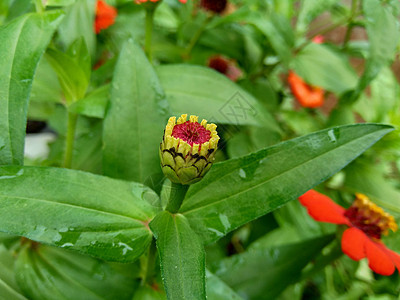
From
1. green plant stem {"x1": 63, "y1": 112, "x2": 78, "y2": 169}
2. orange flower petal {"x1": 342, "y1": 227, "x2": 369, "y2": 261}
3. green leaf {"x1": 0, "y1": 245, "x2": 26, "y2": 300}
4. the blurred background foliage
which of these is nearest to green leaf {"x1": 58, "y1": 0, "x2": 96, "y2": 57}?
the blurred background foliage

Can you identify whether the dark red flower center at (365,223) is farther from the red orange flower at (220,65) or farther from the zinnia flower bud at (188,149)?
the red orange flower at (220,65)

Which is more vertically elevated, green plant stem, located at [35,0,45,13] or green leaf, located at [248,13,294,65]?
green plant stem, located at [35,0,45,13]

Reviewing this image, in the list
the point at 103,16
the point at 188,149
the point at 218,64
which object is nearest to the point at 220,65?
the point at 218,64

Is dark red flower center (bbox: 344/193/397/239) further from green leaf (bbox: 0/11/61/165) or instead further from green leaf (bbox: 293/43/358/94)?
green leaf (bbox: 0/11/61/165)

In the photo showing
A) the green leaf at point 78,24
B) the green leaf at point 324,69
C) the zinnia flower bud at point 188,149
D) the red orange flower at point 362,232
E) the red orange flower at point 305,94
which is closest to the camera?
the zinnia flower bud at point 188,149

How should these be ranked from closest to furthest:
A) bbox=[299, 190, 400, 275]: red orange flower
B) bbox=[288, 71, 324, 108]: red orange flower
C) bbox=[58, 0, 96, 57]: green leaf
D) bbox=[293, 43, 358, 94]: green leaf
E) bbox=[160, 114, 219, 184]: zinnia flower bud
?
bbox=[160, 114, 219, 184]: zinnia flower bud
bbox=[299, 190, 400, 275]: red orange flower
bbox=[58, 0, 96, 57]: green leaf
bbox=[293, 43, 358, 94]: green leaf
bbox=[288, 71, 324, 108]: red orange flower

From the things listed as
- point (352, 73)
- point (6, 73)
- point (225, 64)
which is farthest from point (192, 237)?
point (225, 64)

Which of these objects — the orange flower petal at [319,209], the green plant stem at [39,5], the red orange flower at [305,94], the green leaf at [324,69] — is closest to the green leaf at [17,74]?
the green plant stem at [39,5]

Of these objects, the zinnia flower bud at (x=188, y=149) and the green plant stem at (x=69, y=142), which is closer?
the zinnia flower bud at (x=188, y=149)
